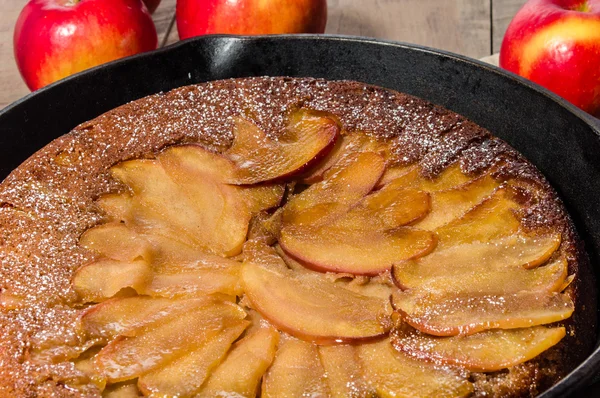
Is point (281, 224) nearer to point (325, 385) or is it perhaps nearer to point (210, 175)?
point (210, 175)

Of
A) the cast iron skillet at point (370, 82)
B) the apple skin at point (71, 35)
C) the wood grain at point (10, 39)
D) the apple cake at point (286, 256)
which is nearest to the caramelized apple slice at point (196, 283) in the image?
the apple cake at point (286, 256)

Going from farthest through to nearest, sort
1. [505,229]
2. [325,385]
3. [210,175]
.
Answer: [210,175] < [505,229] < [325,385]

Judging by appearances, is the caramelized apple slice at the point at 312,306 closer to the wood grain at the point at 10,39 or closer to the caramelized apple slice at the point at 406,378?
the caramelized apple slice at the point at 406,378

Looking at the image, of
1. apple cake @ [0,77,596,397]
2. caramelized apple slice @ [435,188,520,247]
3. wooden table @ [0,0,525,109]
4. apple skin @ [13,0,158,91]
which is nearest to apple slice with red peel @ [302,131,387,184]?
apple cake @ [0,77,596,397]

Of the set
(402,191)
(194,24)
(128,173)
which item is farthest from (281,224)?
(194,24)

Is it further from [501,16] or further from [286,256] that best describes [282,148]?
[501,16]

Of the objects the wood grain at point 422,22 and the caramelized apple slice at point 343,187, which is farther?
the wood grain at point 422,22
